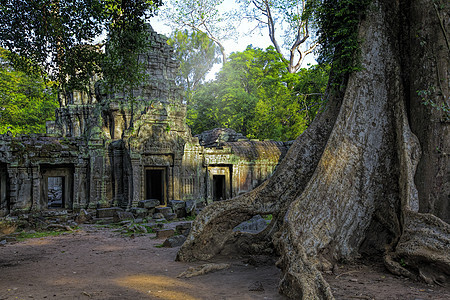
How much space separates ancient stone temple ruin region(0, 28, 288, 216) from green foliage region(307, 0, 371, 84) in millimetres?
8361

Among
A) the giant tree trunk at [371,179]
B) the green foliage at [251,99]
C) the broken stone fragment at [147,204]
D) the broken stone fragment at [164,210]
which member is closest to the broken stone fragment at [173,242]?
the giant tree trunk at [371,179]

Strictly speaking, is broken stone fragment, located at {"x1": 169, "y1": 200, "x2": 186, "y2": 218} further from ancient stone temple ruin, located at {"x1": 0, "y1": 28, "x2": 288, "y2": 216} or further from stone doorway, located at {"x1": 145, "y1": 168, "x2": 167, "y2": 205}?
stone doorway, located at {"x1": 145, "y1": 168, "x2": 167, "y2": 205}

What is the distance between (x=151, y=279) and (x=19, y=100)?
2040cm

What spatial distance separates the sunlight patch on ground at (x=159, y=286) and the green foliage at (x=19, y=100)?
16277 millimetres

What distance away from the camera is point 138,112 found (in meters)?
15.3

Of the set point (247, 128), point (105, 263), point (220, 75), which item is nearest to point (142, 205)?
point (105, 263)

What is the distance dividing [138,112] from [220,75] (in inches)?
562

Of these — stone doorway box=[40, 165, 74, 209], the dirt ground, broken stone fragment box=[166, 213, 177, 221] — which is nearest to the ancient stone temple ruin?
stone doorway box=[40, 165, 74, 209]

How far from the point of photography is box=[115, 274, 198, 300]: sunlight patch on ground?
4.00 m

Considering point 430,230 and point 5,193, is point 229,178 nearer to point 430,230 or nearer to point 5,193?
point 5,193

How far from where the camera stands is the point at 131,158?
46.2 ft

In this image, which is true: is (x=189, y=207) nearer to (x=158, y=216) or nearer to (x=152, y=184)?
(x=158, y=216)

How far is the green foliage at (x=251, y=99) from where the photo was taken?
21.6 meters

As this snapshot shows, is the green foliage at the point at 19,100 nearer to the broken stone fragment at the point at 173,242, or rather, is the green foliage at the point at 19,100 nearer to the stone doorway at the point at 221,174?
the stone doorway at the point at 221,174
